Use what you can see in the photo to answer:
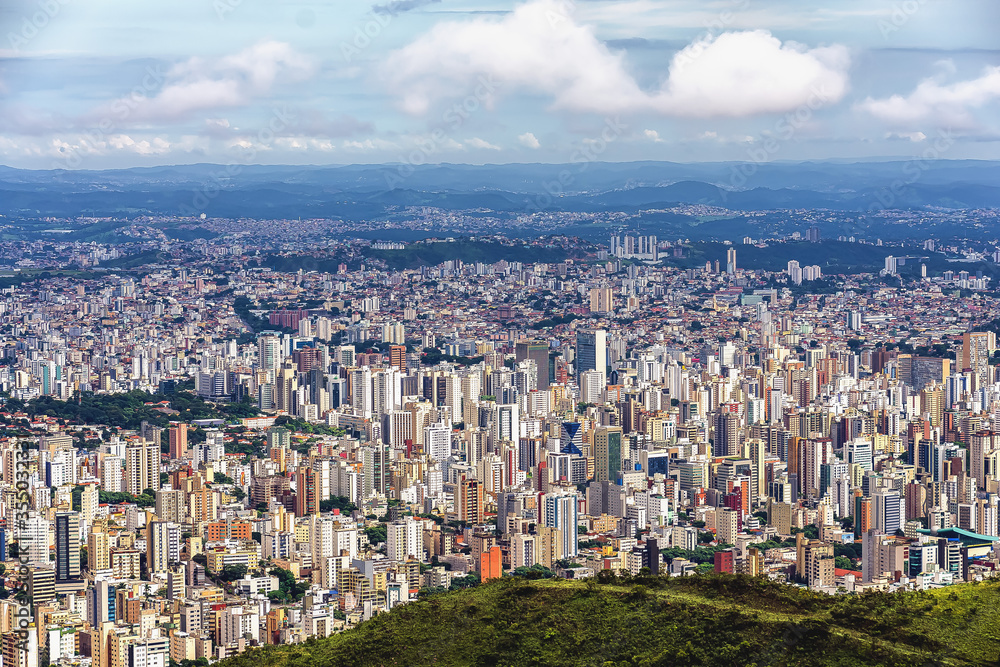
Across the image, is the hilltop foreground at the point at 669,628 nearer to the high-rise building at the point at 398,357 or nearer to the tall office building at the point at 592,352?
the high-rise building at the point at 398,357

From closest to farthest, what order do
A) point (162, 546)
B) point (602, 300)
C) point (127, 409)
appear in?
point (162, 546), point (127, 409), point (602, 300)

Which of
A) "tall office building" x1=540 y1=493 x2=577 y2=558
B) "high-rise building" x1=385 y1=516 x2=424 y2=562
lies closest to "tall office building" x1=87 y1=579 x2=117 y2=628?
"high-rise building" x1=385 y1=516 x2=424 y2=562

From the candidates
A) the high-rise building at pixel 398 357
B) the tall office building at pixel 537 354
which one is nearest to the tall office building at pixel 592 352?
the tall office building at pixel 537 354

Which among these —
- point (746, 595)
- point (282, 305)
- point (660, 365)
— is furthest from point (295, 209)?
Answer: point (746, 595)

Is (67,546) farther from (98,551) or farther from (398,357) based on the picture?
(398,357)

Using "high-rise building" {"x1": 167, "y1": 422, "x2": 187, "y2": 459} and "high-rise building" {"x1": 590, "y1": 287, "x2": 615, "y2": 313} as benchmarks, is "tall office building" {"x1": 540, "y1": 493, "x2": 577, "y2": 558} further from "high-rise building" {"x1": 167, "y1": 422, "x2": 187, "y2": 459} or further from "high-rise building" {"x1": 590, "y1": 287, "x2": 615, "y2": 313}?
"high-rise building" {"x1": 590, "y1": 287, "x2": 615, "y2": 313}

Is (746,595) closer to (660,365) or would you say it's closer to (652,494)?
(652,494)

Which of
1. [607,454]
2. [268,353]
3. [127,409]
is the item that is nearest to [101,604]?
[607,454]
